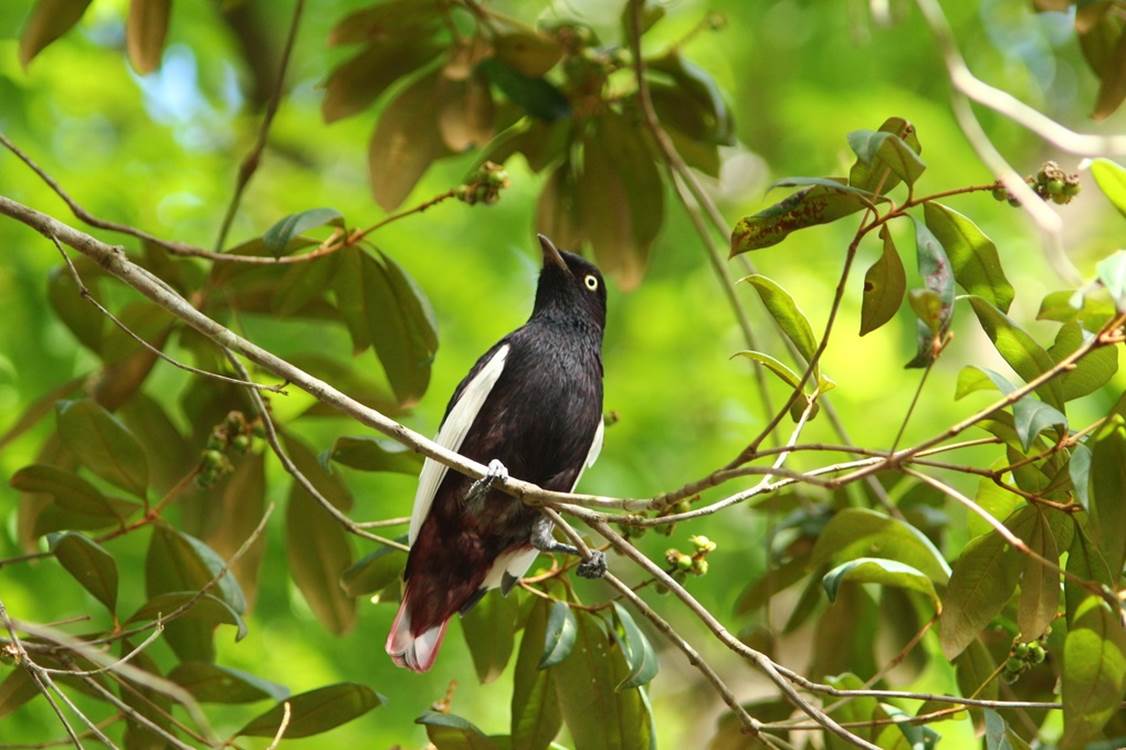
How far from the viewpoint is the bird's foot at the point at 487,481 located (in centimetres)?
269

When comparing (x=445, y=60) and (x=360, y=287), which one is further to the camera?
(x=445, y=60)

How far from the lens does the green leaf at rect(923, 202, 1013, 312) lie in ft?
8.00

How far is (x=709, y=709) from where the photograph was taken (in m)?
6.06

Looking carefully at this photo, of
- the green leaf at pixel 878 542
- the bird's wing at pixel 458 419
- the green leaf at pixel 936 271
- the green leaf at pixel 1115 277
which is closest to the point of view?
the green leaf at pixel 1115 277

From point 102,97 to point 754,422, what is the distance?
3519 mm

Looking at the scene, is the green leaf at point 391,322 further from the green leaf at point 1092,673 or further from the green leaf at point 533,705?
the green leaf at point 1092,673

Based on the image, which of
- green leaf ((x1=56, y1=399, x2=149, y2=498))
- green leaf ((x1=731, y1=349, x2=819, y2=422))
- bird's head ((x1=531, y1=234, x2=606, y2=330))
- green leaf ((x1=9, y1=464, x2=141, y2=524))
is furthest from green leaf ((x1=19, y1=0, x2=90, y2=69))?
green leaf ((x1=731, y1=349, x2=819, y2=422))

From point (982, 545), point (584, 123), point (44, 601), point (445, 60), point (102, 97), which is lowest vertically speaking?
point (982, 545)

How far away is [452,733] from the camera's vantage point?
2807 millimetres

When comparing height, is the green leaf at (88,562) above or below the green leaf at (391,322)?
below

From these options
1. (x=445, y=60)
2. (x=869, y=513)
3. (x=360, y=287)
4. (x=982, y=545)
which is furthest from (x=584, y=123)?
(x=982, y=545)

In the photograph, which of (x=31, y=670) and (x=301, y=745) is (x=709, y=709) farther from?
(x=31, y=670)

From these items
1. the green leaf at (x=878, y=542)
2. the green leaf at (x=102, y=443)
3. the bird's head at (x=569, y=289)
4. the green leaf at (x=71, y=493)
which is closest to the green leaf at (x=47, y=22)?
the green leaf at (x=102, y=443)

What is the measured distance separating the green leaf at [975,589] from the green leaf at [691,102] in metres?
1.63
